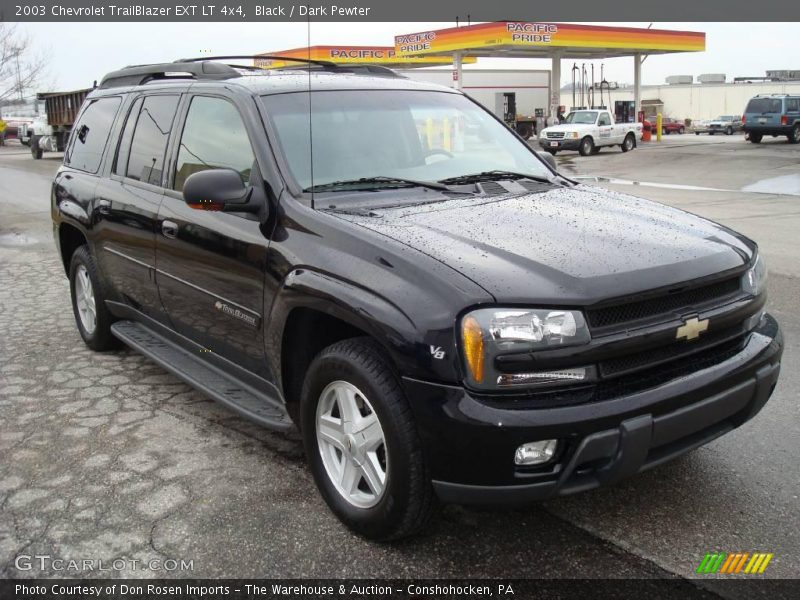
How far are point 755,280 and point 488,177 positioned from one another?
4.55 feet

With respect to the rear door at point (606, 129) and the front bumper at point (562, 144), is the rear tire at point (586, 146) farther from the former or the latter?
the rear door at point (606, 129)

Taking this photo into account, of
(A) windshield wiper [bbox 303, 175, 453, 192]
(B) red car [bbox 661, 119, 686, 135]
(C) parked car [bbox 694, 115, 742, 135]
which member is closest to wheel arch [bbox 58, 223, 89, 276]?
(A) windshield wiper [bbox 303, 175, 453, 192]

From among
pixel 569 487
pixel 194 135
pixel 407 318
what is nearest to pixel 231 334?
pixel 194 135

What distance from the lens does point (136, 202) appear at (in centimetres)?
443

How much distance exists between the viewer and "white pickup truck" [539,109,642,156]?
3080 cm

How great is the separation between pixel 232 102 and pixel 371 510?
2099 millimetres

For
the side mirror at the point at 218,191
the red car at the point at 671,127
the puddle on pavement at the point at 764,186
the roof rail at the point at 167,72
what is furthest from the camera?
the red car at the point at 671,127

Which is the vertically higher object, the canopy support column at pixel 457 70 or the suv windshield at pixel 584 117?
the canopy support column at pixel 457 70

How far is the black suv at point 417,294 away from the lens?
2488 millimetres

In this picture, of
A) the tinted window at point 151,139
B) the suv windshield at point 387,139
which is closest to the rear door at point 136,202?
the tinted window at point 151,139

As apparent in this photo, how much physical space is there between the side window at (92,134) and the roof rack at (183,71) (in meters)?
0.18

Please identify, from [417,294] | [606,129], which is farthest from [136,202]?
[606,129]

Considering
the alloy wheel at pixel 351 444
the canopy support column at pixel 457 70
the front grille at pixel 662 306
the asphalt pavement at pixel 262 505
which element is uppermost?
the canopy support column at pixel 457 70

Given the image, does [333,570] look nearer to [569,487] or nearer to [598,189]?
[569,487]
